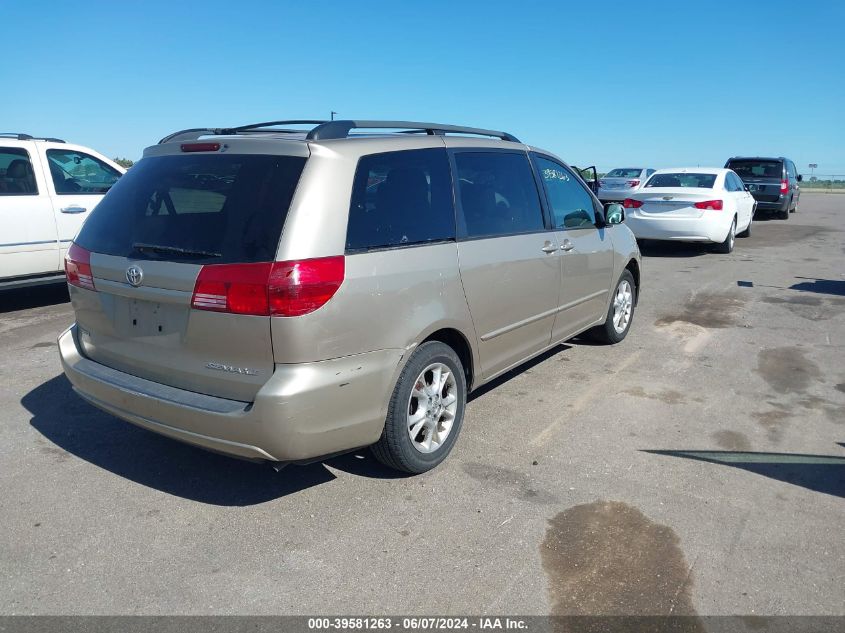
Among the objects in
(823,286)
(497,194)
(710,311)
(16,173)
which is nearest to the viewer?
(497,194)

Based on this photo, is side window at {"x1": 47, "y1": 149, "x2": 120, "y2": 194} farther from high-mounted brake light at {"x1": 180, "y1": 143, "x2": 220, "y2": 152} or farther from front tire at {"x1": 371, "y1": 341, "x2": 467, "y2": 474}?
front tire at {"x1": 371, "y1": 341, "x2": 467, "y2": 474}

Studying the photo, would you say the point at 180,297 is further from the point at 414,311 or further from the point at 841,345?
the point at 841,345

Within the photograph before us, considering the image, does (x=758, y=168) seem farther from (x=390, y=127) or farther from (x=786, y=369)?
(x=390, y=127)

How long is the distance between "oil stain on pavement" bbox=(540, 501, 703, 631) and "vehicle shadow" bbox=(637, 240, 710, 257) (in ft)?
33.4

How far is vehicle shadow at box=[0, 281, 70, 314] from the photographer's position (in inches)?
318

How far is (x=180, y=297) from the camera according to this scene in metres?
3.18

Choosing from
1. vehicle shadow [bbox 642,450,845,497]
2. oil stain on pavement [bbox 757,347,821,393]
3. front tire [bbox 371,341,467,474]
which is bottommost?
oil stain on pavement [bbox 757,347,821,393]

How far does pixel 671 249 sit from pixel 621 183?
478 inches

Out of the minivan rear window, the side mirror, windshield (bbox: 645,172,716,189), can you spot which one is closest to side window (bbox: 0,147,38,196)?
the minivan rear window

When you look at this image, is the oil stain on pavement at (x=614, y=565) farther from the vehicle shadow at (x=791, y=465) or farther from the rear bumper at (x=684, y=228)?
the rear bumper at (x=684, y=228)

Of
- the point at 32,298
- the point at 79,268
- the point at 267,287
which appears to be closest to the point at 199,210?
the point at 267,287

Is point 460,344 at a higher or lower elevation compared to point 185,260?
lower

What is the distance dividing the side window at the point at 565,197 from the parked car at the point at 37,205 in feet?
18.2

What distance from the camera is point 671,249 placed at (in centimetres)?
1408
